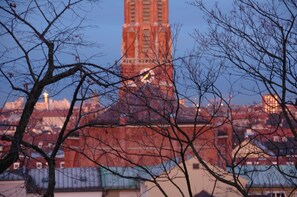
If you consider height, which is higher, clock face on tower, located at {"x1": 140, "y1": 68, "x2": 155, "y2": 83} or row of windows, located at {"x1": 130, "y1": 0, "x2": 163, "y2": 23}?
row of windows, located at {"x1": 130, "y1": 0, "x2": 163, "y2": 23}

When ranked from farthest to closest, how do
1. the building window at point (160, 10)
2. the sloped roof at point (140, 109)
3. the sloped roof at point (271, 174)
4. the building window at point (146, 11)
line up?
the building window at point (146, 11) → the building window at point (160, 10) → the sloped roof at point (271, 174) → the sloped roof at point (140, 109)

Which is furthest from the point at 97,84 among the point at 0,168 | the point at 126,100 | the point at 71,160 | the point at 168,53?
the point at 71,160

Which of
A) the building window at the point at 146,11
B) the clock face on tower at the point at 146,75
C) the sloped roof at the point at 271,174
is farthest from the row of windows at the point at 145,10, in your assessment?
the clock face on tower at the point at 146,75

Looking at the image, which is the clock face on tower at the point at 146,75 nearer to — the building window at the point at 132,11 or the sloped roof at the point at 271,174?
the sloped roof at the point at 271,174

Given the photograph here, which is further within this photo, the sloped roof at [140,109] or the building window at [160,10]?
Result: the building window at [160,10]

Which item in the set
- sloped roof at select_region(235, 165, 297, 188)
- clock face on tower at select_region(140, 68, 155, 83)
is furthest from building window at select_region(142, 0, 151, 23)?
clock face on tower at select_region(140, 68, 155, 83)

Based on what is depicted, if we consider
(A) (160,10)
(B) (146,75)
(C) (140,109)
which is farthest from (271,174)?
(A) (160,10)

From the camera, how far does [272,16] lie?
694 centimetres

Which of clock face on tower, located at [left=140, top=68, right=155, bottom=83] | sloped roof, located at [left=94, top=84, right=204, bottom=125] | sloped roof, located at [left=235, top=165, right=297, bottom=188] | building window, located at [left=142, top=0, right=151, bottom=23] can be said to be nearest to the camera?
clock face on tower, located at [left=140, top=68, right=155, bottom=83]

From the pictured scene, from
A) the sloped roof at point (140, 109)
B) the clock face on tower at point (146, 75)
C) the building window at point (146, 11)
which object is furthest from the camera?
the building window at point (146, 11)

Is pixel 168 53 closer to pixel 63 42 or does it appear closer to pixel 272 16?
pixel 272 16

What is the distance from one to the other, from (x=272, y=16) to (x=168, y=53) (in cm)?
136

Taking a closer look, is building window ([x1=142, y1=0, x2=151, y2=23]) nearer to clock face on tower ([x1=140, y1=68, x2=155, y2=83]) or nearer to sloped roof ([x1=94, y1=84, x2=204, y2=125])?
sloped roof ([x1=94, y1=84, x2=204, y2=125])

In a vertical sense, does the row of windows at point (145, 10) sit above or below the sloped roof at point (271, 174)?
above
